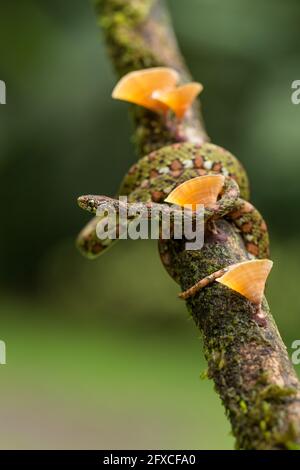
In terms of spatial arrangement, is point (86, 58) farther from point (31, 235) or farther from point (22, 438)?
point (22, 438)

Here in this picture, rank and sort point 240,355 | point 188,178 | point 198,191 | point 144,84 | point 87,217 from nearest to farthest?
1. point 240,355
2. point 198,191
3. point 188,178
4. point 144,84
5. point 87,217

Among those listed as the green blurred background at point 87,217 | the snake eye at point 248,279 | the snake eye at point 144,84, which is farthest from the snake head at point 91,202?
the green blurred background at point 87,217

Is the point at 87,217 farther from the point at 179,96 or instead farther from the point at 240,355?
the point at 240,355

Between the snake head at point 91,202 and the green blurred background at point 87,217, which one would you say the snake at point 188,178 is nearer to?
the snake head at point 91,202

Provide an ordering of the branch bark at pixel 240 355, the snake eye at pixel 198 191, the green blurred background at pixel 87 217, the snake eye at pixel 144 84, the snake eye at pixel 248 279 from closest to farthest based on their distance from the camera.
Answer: the branch bark at pixel 240 355, the snake eye at pixel 248 279, the snake eye at pixel 198 191, the snake eye at pixel 144 84, the green blurred background at pixel 87 217

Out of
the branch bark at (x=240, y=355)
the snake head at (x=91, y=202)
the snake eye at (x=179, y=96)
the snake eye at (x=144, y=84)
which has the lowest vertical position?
the branch bark at (x=240, y=355)

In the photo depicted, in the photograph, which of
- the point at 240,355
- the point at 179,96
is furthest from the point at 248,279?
the point at 179,96
